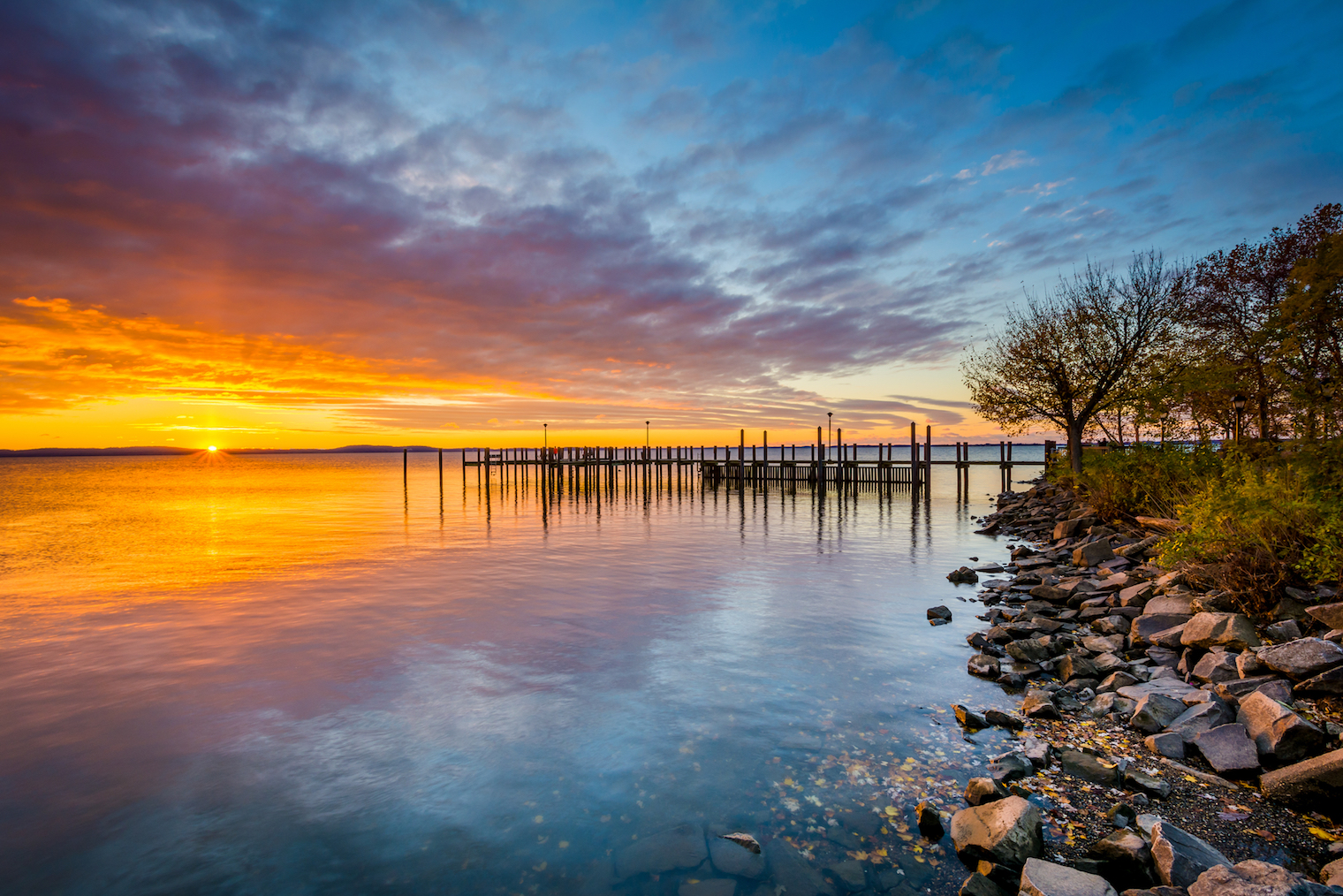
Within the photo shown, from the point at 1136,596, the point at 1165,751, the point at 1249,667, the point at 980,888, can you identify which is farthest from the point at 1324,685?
the point at 980,888

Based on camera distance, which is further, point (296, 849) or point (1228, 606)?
point (1228, 606)

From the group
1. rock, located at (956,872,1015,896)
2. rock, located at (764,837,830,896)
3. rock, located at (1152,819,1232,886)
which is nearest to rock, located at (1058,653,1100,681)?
rock, located at (1152,819,1232,886)

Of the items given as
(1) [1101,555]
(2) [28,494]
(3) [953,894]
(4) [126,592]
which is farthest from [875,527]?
(2) [28,494]

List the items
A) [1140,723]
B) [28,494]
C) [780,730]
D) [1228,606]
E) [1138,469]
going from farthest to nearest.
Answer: [28,494] < [1138,469] < [1228,606] < [780,730] < [1140,723]

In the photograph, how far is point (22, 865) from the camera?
17.0 ft

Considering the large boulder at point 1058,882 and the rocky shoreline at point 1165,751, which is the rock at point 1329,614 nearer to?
the rocky shoreline at point 1165,751

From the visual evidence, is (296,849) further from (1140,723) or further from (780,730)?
(1140,723)

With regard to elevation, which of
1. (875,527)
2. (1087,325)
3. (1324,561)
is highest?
(1087,325)

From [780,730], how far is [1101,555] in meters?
11.5

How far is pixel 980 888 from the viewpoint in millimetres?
4242

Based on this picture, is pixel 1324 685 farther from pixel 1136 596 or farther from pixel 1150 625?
pixel 1136 596

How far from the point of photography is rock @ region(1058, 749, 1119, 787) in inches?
215

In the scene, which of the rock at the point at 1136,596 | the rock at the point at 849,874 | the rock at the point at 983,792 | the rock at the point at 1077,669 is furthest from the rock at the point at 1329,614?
the rock at the point at 849,874

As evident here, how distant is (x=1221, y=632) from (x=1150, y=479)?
10.8 metres
